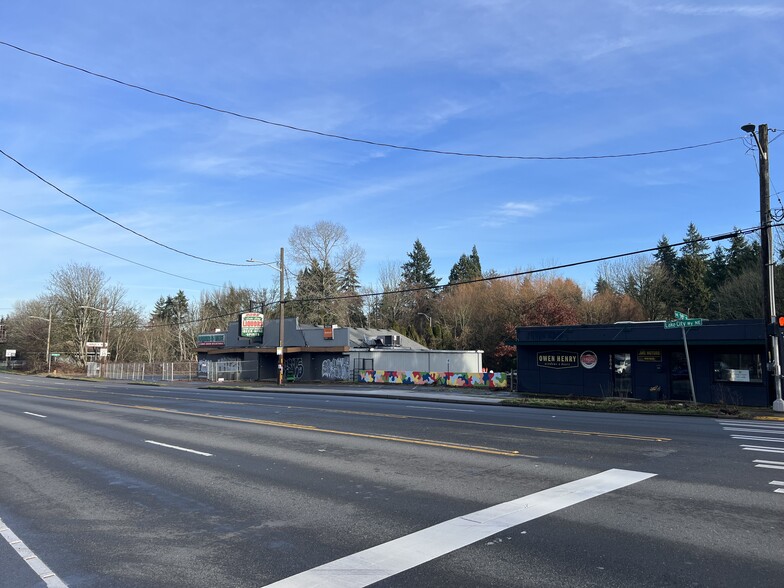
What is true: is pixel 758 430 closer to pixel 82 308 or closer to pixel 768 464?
pixel 768 464

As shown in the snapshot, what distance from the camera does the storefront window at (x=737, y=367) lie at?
23219mm

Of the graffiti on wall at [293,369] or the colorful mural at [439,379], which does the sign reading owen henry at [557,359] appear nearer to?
the colorful mural at [439,379]

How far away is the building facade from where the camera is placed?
23219mm

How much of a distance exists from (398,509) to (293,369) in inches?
1688

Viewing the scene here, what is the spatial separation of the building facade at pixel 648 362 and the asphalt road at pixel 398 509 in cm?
1123

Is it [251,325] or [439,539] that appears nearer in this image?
[439,539]

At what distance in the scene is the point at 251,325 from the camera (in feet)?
162

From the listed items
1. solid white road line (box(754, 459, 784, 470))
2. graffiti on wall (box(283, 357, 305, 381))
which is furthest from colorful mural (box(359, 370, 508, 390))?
solid white road line (box(754, 459, 784, 470))

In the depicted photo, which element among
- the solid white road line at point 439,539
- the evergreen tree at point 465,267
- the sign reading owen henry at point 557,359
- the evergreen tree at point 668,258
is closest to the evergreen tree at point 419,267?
the evergreen tree at point 465,267

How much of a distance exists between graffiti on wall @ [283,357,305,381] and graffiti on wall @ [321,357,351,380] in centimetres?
236

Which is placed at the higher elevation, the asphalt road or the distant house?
the distant house

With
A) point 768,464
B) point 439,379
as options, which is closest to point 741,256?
point 439,379

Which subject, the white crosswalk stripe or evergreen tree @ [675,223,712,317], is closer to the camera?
the white crosswalk stripe

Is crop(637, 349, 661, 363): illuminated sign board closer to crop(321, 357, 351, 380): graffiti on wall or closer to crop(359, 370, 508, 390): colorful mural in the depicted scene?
crop(359, 370, 508, 390): colorful mural
